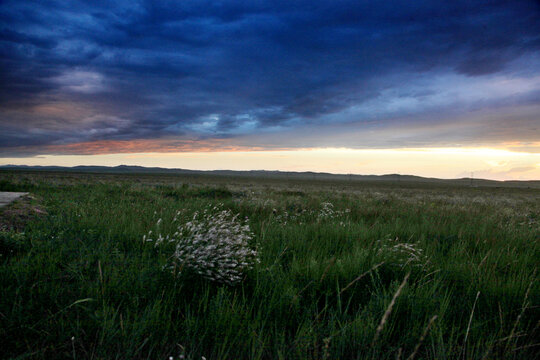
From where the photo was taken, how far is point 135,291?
2.33 meters

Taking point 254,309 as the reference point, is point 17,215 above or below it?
above

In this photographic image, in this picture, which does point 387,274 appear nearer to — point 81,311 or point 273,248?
point 273,248

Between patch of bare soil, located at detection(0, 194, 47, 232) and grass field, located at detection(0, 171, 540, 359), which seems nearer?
Result: grass field, located at detection(0, 171, 540, 359)

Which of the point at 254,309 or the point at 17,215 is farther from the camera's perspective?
the point at 17,215

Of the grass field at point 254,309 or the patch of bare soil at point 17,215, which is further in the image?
the patch of bare soil at point 17,215

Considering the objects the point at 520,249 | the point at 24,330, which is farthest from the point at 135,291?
the point at 520,249

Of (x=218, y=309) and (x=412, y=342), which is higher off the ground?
(x=218, y=309)

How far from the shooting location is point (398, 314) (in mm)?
2240

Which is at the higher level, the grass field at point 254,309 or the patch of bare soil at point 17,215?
the patch of bare soil at point 17,215

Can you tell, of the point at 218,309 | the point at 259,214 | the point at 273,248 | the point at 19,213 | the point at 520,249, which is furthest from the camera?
the point at 259,214

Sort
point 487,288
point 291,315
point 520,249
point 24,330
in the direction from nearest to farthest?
point 24,330 → point 291,315 → point 487,288 → point 520,249

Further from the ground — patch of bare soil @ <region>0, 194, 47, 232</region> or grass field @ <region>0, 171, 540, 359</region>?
patch of bare soil @ <region>0, 194, 47, 232</region>

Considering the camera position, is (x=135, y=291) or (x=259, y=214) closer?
(x=135, y=291)

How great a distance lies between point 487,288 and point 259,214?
5565 millimetres
